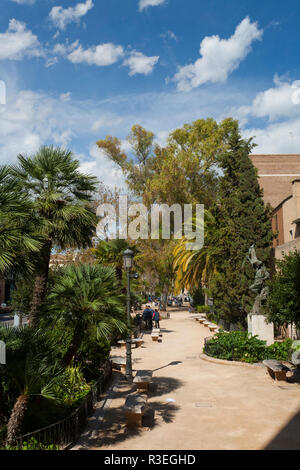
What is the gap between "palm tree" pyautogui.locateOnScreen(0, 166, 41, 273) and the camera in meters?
7.35

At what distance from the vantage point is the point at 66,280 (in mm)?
9242

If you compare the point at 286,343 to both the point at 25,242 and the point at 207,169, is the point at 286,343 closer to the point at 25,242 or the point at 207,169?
the point at 25,242

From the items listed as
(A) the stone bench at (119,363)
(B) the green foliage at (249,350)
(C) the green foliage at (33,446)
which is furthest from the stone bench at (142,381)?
(B) the green foliage at (249,350)

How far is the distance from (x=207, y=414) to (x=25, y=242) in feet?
18.8

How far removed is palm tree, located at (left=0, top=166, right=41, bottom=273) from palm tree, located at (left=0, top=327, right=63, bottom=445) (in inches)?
61.7

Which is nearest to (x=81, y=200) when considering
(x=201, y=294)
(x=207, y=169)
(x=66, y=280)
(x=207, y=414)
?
(x=66, y=280)

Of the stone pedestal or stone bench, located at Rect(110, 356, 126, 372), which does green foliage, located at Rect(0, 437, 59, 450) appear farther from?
the stone pedestal

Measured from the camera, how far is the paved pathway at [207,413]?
7.51 m

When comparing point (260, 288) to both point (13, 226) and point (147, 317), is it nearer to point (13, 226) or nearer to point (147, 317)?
point (147, 317)

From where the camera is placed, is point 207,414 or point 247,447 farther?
point 207,414

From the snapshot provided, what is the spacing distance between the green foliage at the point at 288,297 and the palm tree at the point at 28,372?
7063 mm

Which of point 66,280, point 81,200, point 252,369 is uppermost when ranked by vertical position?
point 81,200

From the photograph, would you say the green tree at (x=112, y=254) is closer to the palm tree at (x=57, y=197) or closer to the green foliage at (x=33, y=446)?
the palm tree at (x=57, y=197)

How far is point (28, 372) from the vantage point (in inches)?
266
